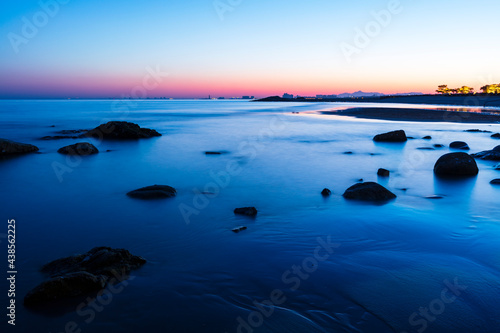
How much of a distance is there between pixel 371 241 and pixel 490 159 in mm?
11379

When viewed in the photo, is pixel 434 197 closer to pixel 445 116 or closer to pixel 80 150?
pixel 80 150

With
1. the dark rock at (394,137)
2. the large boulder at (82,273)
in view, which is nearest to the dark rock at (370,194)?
the large boulder at (82,273)

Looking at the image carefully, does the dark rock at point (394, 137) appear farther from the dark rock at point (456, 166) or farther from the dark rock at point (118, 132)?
the dark rock at point (118, 132)

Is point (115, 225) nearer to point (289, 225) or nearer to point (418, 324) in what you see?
point (289, 225)

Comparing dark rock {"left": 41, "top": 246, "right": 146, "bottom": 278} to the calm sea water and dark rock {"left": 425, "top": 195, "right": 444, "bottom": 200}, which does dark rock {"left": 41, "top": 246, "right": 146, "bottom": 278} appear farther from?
dark rock {"left": 425, "top": 195, "right": 444, "bottom": 200}

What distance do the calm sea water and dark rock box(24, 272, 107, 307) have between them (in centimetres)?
19

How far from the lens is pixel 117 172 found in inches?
480

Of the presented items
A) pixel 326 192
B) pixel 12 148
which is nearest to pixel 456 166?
pixel 326 192

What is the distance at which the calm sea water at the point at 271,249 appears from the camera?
3674 millimetres

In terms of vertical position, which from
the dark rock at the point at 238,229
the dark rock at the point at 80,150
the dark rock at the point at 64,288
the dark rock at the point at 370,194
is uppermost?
the dark rock at the point at 64,288

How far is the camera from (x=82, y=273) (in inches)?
162

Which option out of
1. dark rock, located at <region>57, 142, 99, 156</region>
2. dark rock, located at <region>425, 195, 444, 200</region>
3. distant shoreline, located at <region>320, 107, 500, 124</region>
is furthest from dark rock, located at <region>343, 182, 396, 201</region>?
distant shoreline, located at <region>320, 107, 500, 124</region>

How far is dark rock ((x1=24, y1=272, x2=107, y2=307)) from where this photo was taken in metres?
3.86

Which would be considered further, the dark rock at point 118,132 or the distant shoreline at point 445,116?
the distant shoreline at point 445,116
